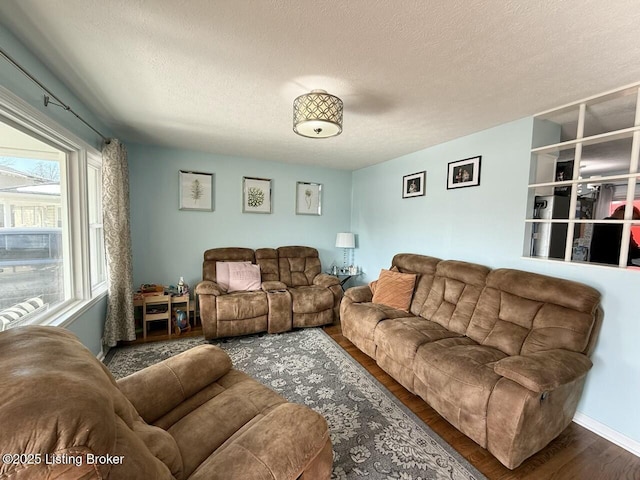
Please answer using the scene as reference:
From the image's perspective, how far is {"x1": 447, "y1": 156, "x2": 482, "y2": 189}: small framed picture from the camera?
112 inches

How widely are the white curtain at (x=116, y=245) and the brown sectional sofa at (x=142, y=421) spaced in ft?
5.89

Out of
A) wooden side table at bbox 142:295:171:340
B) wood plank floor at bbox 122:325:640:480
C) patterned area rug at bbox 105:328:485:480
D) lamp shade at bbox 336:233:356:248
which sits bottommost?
wood plank floor at bbox 122:325:640:480

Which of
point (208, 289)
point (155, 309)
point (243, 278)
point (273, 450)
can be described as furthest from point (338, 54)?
point (155, 309)

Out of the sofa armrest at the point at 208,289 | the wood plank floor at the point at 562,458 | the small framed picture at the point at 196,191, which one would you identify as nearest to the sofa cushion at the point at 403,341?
the wood plank floor at the point at 562,458

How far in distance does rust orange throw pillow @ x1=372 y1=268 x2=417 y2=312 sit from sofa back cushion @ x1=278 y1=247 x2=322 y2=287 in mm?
1279

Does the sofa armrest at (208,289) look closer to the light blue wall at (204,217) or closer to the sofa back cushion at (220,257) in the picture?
the sofa back cushion at (220,257)

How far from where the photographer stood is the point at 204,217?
398 cm

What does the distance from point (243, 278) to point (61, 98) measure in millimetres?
2430

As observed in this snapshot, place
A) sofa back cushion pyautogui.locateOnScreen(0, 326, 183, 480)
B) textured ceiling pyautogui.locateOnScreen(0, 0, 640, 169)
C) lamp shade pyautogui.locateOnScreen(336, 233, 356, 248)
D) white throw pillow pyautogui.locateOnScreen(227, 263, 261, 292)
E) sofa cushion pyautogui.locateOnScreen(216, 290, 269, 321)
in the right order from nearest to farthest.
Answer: sofa back cushion pyautogui.locateOnScreen(0, 326, 183, 480) → textured ceiling pyautogui.locateOnScreen(0, 0, 640, 169) → sofa cushion pyautogui.locateOnScreen(216, 290, 269, 321) → white throw pillow pyautogui.locateOnScreen(227, 263, 261, 292) → lamp shade pyautogui.locateOnScreen(336, 233, 356, 248)

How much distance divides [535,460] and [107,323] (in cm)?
368

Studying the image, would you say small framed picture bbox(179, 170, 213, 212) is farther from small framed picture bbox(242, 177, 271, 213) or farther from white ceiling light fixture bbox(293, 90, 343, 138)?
white ceiling light fixture bbox(293, 90, 343, 138)

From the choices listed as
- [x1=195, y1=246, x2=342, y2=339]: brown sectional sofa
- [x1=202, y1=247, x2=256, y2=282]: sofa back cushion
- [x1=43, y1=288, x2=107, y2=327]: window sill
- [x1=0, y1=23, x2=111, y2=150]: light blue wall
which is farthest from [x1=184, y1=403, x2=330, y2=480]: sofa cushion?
[x1=202, y1=247, x2=256, y2=282]: sofa back cushion

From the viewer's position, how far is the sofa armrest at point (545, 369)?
1.51 meters

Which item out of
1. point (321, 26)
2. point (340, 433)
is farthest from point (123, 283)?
point (321, 26)
